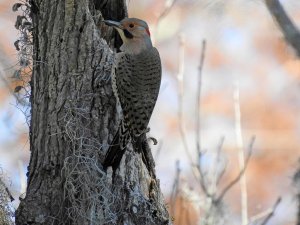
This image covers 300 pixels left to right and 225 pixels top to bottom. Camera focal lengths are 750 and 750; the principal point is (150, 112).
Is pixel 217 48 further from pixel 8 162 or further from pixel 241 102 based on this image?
pixel 8 162

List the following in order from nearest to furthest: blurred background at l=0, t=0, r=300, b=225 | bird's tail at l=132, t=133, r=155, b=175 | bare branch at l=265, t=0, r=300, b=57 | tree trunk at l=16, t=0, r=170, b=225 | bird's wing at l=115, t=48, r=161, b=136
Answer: bare branch at l=265, t=0, r=300, b=57
tree trunk at l=16, t=0, r=170, b=225
bird's wing at l=115, t=48, r=161, b=136
bird's tail at l=132, t=133, r=155, b=175
blurred background at l=0, t=0, r=300, b=225

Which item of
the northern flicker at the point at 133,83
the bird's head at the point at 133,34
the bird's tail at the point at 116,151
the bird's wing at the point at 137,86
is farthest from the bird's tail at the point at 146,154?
the bird's head at the point at 133,34

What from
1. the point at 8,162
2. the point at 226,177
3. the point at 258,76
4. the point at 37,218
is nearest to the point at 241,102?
the point at 258,76

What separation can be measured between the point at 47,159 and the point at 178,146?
407 cm

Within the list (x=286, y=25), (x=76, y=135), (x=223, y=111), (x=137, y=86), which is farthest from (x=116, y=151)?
(x=223, y=111)

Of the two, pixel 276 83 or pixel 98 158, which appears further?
pixel 276 83

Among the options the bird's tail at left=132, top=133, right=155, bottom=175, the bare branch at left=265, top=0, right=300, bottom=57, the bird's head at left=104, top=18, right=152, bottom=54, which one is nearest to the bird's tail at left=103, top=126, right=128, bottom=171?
the bird's tail at left=132, top=133, right=155, bottom=175

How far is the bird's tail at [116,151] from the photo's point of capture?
4.16m

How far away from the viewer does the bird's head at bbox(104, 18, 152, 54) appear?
456 centimetres

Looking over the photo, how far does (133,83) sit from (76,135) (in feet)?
1.76

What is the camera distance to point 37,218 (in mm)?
4113

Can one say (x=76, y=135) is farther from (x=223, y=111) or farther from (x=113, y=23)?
(x=223, y=111)

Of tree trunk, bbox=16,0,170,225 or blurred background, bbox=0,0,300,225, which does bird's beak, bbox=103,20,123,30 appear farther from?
blurred background, bbox=0,0,300,225

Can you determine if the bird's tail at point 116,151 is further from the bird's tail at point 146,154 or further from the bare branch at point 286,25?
the bare branch at point 286,25
